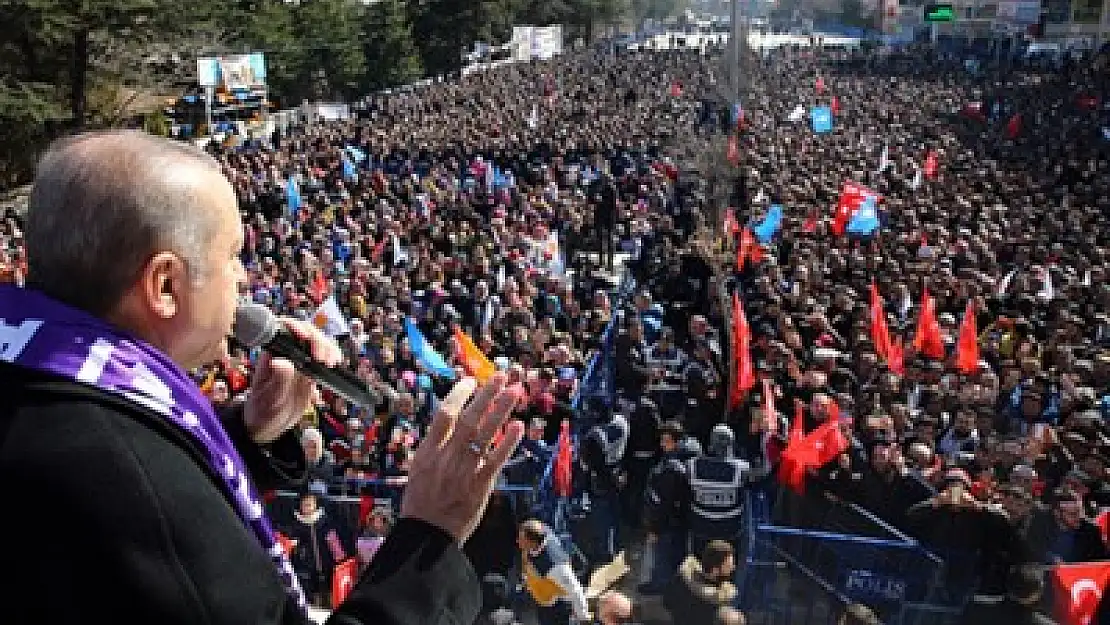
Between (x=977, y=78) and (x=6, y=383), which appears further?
(x=977, y=78)

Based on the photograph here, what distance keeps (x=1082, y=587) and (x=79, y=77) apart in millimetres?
31436

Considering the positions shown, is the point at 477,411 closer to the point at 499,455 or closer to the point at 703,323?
the point at 499,455

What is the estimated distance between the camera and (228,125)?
112ft

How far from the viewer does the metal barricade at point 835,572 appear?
6430 mm

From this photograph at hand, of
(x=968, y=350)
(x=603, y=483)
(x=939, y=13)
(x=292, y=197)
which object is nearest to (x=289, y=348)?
(x=603, y=483)

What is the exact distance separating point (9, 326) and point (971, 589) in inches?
251

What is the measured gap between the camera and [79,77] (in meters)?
30.6

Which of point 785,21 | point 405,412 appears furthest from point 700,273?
point 785,21

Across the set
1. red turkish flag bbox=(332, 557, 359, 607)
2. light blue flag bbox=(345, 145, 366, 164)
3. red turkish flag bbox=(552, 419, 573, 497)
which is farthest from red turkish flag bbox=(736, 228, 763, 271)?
light blue flag bbox=(345, 145, 366, 164)

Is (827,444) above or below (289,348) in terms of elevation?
below

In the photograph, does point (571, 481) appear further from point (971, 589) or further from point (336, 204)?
point (336, 204)

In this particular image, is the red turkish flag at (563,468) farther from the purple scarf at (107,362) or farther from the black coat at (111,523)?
the black coat at (111,523)

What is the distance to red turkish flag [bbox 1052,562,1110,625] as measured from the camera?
556 cm

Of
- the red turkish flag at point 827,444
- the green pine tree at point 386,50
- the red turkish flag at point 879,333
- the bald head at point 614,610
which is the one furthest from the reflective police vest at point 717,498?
the green pine tree at point 386,50
